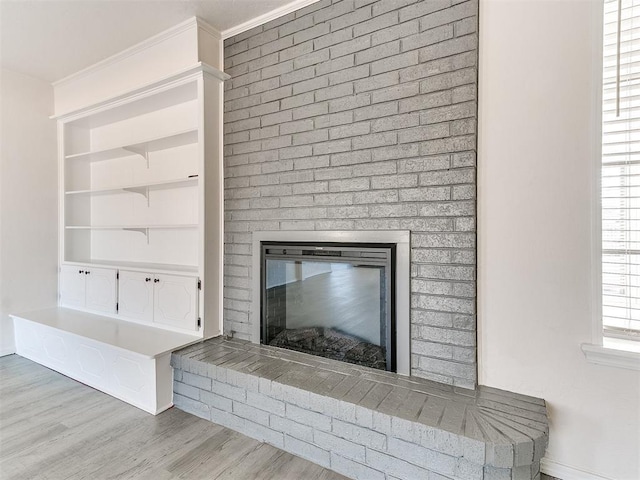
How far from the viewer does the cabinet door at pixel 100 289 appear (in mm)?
2885

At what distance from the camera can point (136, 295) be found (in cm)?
272

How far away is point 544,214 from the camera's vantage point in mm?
1549

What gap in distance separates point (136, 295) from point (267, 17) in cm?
235

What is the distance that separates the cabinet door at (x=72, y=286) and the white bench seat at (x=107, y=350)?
5.9 inches

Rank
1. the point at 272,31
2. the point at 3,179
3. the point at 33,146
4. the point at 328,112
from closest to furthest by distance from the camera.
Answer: the point at 328,112 < the point at 272,31 < the point at 3,179 < the point at 33,146

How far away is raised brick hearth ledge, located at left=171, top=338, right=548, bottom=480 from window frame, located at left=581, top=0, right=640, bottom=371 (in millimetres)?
362

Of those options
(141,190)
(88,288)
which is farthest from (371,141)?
(88,288)

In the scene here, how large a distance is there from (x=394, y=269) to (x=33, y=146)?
3.58m

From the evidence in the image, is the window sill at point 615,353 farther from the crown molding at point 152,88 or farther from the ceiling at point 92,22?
the crown molding at point 152,88

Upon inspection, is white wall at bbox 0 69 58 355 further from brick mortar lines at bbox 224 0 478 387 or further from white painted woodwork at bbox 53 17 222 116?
brick mortar lines at bbox 224 0 478 387

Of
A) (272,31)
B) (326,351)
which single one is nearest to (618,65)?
(272,31)

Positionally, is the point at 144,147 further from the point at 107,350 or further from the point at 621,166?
the point at 621,166

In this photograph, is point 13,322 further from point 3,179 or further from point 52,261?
point 3,179

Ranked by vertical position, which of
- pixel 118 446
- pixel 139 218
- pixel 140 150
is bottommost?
pixel 118 446
